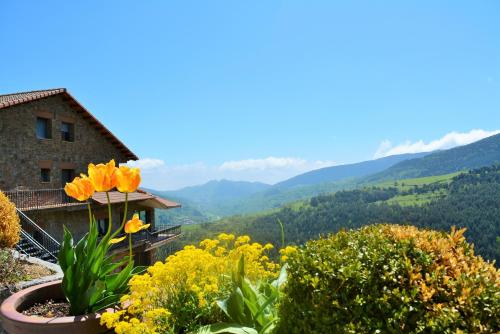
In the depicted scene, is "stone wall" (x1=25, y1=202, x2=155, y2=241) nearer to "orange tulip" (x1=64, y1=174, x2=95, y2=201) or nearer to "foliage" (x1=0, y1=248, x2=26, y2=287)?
"foliage" (x1=0, y1=248, x2=26, y2=287)

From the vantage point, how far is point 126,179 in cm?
323

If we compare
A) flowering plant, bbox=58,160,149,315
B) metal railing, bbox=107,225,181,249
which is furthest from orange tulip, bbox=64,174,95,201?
metal railing, bbox=107,225,181,249

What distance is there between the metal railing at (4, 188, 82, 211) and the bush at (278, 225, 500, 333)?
709 inches

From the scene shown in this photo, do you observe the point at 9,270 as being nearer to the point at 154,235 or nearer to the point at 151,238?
the point at 151,238

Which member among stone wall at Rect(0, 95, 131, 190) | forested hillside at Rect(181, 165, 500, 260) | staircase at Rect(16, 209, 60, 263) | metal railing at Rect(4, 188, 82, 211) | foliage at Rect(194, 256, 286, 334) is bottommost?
forested hillside at Rect(181, 165, 500, 260)

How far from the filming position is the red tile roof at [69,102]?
1871 cm

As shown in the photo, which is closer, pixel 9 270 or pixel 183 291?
pixel 183 291

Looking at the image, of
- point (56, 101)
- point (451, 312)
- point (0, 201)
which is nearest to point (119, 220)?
point (56, 101)

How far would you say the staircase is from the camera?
45.3 feet

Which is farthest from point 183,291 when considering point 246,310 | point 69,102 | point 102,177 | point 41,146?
point 69,102

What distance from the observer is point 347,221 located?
176125mm

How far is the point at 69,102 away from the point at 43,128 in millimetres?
2377

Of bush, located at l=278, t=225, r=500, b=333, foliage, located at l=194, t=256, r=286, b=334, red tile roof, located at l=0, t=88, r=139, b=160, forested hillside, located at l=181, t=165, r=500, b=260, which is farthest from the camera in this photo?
forested hillside, located at l=181, t=165, r=500, b=260

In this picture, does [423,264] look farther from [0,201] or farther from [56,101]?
[56,101]
